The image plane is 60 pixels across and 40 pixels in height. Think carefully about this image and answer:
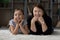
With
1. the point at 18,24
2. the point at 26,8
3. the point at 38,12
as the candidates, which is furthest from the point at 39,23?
the point at 26,8

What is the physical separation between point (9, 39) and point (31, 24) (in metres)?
0.35

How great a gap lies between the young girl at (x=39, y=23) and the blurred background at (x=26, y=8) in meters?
1.13

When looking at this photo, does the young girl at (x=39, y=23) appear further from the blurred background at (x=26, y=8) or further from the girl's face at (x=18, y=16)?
the blurred background at (x=26, y=8)

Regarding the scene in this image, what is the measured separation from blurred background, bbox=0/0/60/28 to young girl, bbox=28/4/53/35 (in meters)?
1.13

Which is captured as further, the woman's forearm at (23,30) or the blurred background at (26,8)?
the blurred background at (26,8)

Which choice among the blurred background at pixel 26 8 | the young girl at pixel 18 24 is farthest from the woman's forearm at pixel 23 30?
the blurred background at pixel 26 8

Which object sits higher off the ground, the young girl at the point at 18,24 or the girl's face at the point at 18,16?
the girl's face at the point at 18,16

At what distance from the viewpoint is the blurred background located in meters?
3.28

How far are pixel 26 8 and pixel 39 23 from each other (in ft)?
3.92

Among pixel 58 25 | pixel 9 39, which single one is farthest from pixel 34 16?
pixel 58 25

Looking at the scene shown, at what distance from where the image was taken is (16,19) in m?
2.11

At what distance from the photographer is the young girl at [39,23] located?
2.07 metres

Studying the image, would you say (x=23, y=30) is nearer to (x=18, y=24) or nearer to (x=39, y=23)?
(x=18, y=24)

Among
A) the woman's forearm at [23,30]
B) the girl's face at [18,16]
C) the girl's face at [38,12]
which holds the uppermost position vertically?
the girl's face at [38,12]
